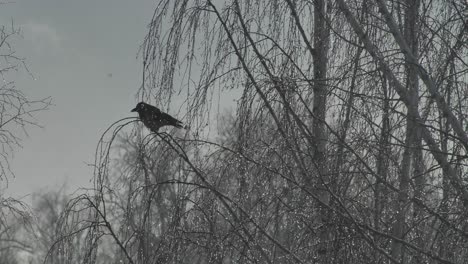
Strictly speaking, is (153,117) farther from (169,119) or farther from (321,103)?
(321,103)

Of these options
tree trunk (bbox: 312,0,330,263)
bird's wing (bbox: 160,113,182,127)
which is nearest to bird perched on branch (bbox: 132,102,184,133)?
bird's wing (bbox: 160,113,182,127)

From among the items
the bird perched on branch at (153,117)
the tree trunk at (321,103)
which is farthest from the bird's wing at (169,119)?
the tree trunk at (321,103)

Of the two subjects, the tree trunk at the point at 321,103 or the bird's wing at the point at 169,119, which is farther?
the bird's wing at the point at 169,119

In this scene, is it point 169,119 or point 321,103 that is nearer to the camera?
point 321,103

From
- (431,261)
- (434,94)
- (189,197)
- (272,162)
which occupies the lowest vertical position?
(431,261)

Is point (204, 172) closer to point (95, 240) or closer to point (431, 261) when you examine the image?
point (95, 240)

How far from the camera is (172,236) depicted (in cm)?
266

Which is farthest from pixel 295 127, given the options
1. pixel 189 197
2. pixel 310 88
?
pixel 189 197

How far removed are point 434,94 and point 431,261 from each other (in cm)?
70

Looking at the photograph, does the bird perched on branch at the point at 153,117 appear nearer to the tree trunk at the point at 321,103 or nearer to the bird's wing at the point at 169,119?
the bird's wing at the point at 169,119

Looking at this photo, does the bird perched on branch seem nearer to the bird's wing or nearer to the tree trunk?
the bird's wing

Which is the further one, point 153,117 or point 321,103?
point 153,117

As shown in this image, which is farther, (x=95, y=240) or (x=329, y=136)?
(x=329, y=136)

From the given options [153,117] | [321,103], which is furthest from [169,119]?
[321,103]
